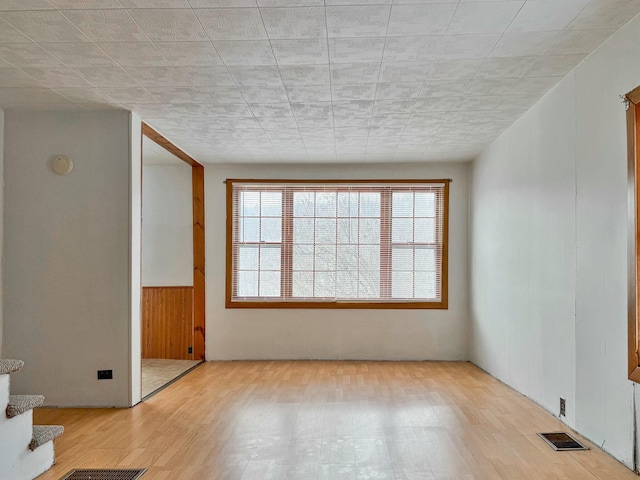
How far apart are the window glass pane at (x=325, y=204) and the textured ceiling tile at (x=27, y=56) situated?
4284 millimetres

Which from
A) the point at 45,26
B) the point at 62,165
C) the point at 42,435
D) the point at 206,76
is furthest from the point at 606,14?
the point at 62,165

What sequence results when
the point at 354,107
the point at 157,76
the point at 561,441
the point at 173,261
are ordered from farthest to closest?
the point at 173,261
the point at 354,107
the point at 157,76
the point at 561,441

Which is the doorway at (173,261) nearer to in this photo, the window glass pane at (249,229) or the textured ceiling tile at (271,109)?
the window glass pane at (249,229)

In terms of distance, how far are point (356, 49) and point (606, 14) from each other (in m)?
1.41

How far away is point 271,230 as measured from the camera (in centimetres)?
777

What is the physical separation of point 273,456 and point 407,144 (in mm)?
3945

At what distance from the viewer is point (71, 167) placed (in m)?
5.06

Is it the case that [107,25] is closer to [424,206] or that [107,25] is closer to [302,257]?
[302,257]

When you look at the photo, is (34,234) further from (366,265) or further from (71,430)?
(366,265)

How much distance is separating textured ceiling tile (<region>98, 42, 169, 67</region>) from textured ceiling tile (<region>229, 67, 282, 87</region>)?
0.50 m

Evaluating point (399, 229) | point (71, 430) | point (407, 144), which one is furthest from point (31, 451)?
point (399, 229)

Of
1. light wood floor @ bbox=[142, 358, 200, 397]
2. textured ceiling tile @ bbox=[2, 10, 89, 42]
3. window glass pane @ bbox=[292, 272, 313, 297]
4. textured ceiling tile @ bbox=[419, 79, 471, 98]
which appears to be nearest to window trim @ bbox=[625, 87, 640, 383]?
textured ceiling tile @ bbox=[419, 79, 471, 98]

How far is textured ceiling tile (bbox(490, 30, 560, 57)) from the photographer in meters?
3.42

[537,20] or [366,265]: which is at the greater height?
[537,20]
